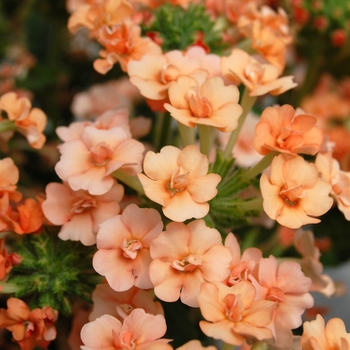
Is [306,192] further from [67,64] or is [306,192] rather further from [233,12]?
[67,64]

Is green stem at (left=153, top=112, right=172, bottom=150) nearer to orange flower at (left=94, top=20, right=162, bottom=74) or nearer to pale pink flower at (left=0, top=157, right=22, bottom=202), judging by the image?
orange flower at (left=94, top=20, right=162, bottom=74)

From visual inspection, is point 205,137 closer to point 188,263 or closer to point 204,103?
point 204,103

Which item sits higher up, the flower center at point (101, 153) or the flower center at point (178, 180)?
the flower center at point (178, 180)

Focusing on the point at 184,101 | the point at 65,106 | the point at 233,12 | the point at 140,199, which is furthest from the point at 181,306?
the point at 65,106

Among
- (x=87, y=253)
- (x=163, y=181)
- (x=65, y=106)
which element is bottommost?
(x=65, y=106)

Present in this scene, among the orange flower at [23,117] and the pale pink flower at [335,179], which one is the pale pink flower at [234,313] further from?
the orange flower at [23,117]

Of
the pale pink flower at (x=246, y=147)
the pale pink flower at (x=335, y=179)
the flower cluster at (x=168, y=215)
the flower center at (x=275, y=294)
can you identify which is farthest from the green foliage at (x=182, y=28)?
the flower center at (x=275, y=294)
